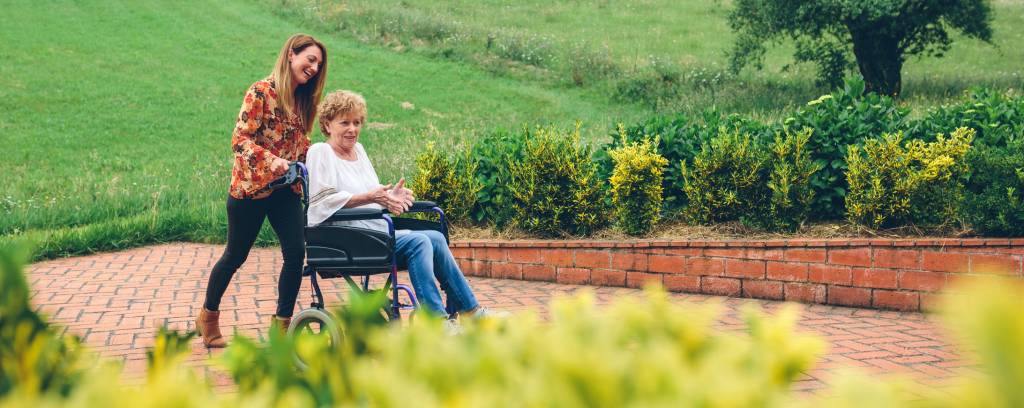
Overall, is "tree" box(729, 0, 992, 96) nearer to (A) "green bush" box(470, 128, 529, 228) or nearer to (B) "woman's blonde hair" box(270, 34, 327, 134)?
(A) "green bush" box(470, 128, 529, 228)

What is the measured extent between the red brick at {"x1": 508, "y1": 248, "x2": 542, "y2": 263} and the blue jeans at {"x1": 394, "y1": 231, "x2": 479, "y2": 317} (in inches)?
97.0

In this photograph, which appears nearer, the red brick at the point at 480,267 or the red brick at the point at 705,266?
the red brick at the point at 705,266

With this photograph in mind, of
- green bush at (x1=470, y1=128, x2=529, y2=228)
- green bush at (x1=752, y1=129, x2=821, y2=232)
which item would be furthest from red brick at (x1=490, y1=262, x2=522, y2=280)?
green bush at (x1=752, y1=129, x2=821, y2=232)

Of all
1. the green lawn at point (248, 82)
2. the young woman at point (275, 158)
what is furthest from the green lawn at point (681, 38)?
the young woman at point (275, 158)

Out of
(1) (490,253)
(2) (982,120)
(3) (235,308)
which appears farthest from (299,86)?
(2) (982,120)

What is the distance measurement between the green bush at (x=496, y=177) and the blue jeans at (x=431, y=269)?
2.86 metres

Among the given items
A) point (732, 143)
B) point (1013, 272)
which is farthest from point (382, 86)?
point (1013, 272)

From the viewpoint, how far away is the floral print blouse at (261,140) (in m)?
4.88

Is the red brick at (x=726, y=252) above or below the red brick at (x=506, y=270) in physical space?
above

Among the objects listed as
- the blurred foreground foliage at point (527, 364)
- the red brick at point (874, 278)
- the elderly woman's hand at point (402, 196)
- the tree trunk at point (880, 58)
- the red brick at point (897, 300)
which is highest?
the tree trunk at point (880, 58)

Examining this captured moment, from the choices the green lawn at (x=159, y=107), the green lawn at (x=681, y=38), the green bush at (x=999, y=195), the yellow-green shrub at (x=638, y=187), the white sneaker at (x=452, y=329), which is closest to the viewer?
the white sneaker at (x=452, y=329)

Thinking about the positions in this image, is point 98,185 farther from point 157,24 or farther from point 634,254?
point 157,24

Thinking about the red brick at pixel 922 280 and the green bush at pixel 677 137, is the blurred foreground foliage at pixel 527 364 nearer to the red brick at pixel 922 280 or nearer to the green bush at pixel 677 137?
the red brick at pixel 922 280

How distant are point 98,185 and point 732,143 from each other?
29.8 feet
